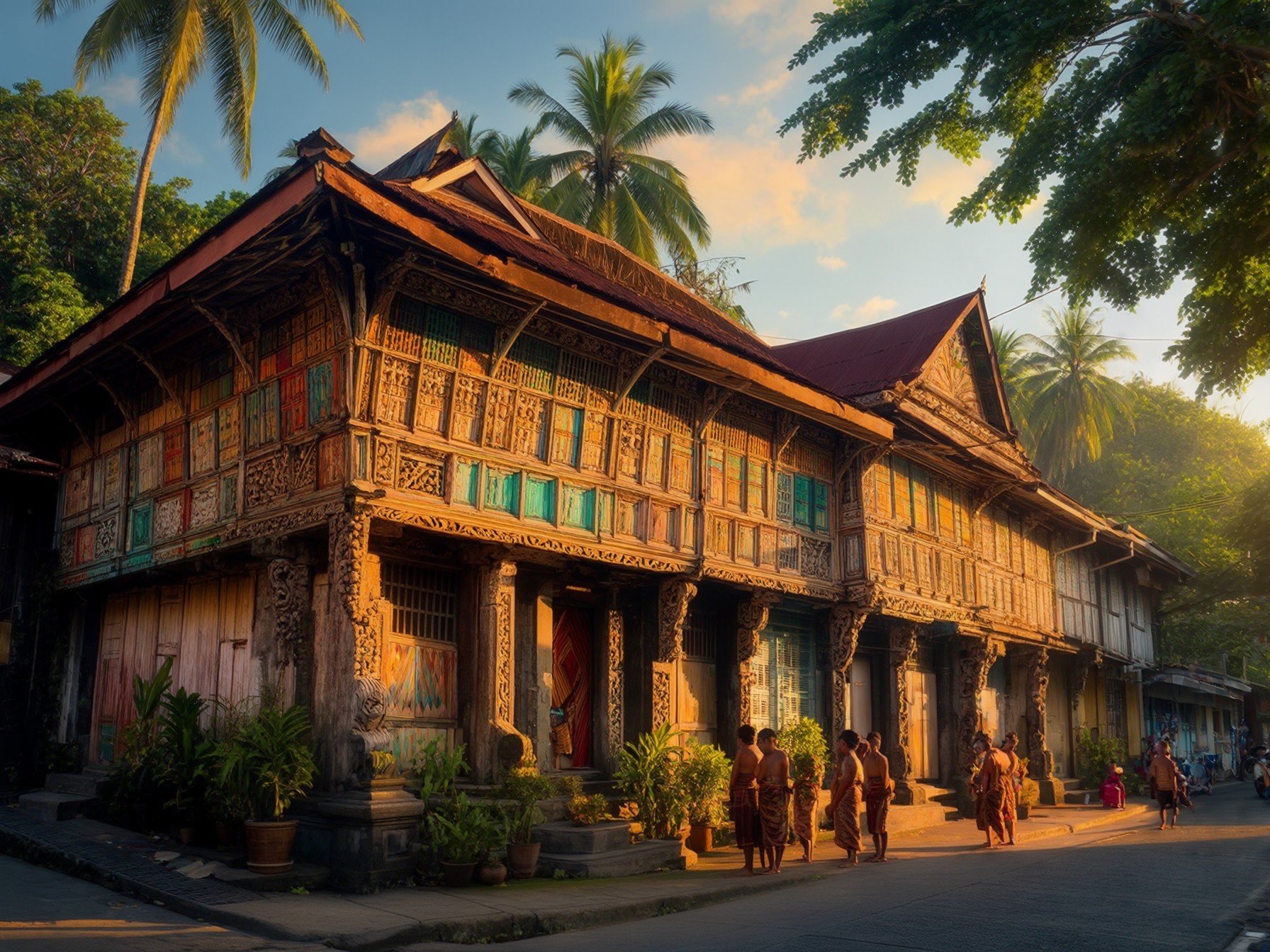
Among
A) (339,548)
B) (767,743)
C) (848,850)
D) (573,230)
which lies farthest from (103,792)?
(573,230)

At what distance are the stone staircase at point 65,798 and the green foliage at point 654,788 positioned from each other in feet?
20.4

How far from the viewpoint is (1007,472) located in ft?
68.8

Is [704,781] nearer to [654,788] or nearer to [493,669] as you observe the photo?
[654,788]

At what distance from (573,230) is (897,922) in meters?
11.1

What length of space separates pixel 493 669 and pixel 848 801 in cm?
484

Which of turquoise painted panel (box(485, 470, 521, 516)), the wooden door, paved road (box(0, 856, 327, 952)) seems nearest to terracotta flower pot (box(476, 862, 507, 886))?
paved road (box(0, 856, 327, 952))

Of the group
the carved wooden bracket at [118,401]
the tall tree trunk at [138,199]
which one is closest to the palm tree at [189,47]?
the tall tree trunk at [138,199]

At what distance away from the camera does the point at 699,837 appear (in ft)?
44.2

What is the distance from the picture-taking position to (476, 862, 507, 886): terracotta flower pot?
10.3 m

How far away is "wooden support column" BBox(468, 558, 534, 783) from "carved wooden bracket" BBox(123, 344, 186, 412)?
4.76 m

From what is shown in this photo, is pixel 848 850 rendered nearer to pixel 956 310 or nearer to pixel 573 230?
pixel 573 230

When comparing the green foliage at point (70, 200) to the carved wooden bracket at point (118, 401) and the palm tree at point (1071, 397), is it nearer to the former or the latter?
the carved wooden bracket at point (118, 401)

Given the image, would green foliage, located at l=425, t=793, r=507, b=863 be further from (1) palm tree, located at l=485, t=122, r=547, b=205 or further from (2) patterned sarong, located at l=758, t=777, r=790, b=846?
(1) palm tree, located at l=485, t=122, r=547, b=205

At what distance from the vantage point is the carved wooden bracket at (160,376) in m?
13.2
